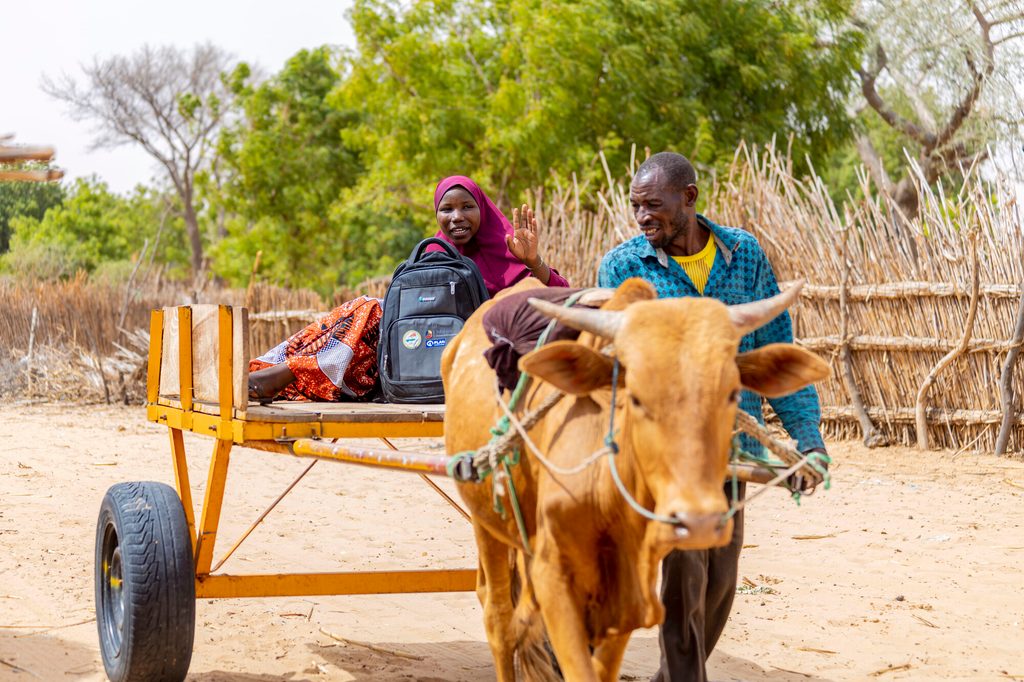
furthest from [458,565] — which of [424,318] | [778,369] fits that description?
[778,369]

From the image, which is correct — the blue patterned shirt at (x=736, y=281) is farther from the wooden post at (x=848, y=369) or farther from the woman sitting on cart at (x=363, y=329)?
the wooden post at (x=848, y=369)

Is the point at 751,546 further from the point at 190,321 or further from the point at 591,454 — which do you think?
the point at 591,454

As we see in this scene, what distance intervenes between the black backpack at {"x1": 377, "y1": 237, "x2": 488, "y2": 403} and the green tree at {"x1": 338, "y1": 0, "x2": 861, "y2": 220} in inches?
492

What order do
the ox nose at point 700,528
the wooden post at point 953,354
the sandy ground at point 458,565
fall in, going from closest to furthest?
the ox nose at point 700,528 < the sandy ground at point 458,565 < the wooden post at point 953,354

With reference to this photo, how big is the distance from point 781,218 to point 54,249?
2328 centimetres

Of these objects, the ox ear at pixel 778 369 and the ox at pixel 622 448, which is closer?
the ox at pixel 622 448

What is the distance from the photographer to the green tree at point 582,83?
16.8 m

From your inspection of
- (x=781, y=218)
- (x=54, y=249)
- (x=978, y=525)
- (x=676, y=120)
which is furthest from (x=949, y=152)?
(x=54, y=249)

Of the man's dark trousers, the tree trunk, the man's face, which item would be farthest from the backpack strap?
the tree trunk

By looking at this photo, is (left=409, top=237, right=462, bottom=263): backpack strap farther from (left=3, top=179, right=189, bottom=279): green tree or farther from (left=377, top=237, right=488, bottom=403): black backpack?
(left=3, top=179, right=189, bottom=279): green tree

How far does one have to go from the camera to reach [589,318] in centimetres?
246

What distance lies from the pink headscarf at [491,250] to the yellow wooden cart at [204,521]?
0.82 metres

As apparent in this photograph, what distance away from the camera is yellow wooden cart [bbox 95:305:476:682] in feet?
12.9

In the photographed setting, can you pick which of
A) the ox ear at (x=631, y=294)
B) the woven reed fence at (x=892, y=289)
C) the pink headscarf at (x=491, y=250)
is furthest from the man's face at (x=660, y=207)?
the woven reed fence at (x=892, y=289)
